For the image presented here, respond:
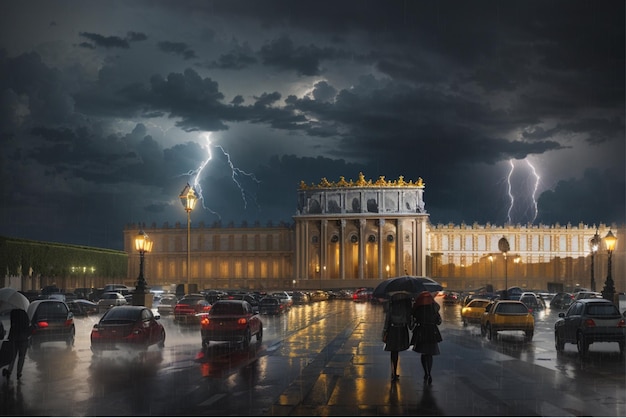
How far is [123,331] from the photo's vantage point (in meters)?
24.9

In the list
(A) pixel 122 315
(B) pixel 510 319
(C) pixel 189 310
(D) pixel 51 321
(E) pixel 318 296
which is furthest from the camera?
(E) pixel 318 296

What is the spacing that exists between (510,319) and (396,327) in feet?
48.0

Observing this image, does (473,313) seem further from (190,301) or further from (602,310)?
(602,310)

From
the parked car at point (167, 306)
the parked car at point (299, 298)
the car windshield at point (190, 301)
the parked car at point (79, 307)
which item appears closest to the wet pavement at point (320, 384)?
the car windshield at point (190, 301)

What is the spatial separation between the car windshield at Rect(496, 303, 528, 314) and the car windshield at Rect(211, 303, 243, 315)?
1050cm

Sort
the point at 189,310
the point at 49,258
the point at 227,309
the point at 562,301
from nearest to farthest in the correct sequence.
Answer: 1. the point at 227,309
2. the point at 189,310
3. the point at 562,301
4. the point at 49,258

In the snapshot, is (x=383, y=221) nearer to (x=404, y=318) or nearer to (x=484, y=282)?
→ (x=484, y=282)

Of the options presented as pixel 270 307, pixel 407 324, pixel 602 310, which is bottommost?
pixel 270 307

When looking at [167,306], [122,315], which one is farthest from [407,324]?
[167,306]

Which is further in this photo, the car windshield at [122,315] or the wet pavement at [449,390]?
the car windshield at [122,315]

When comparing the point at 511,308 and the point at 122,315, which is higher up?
the point at 122,315

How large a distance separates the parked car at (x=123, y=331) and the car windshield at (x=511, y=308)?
13769 millimetres

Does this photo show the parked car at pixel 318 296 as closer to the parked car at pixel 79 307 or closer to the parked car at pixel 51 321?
the parked car at pixel 79 307

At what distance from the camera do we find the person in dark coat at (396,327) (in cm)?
1909
